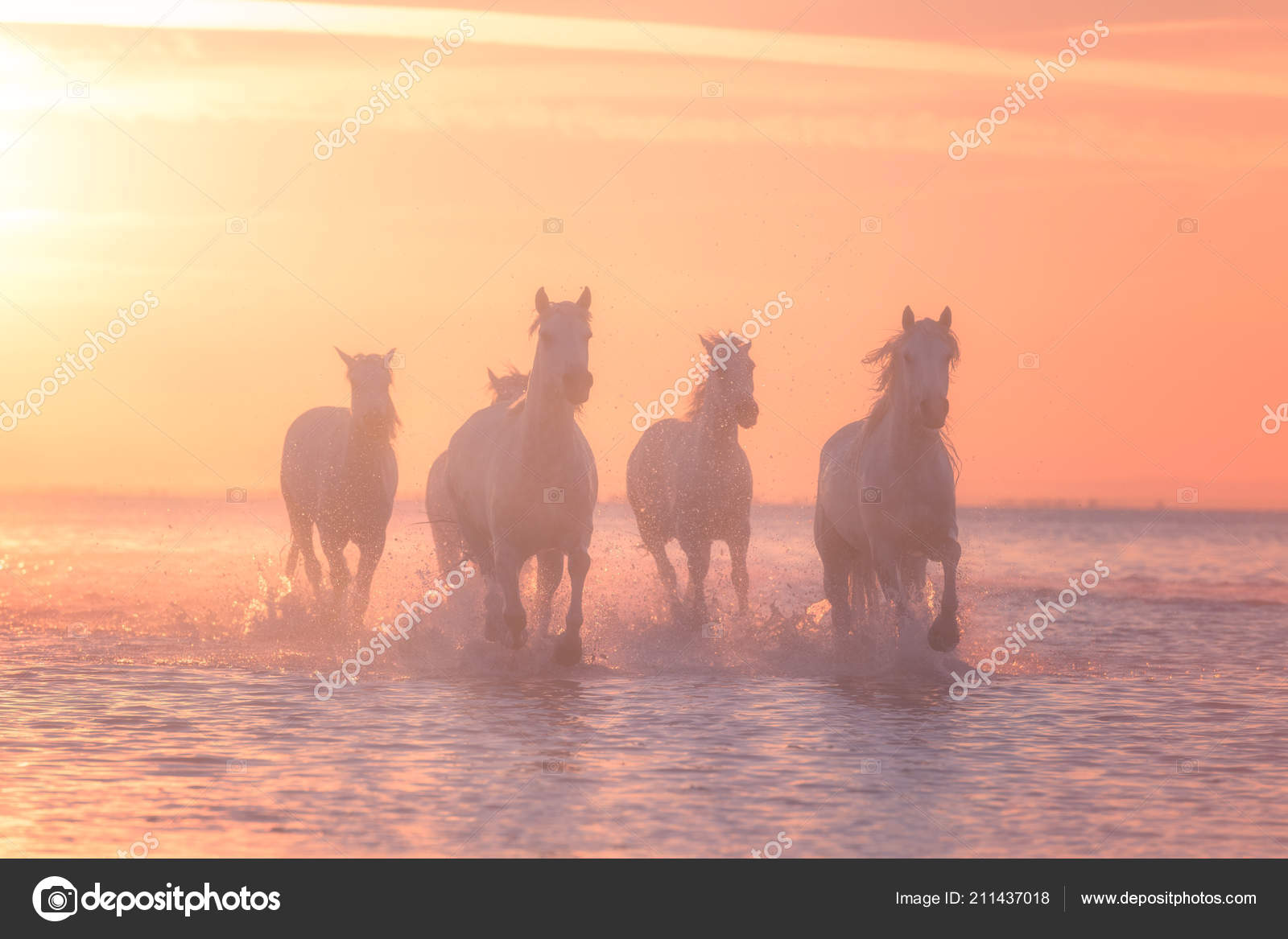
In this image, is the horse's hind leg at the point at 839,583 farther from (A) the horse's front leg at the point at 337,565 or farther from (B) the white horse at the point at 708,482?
(A) the horse's front leg at the point at 337,565

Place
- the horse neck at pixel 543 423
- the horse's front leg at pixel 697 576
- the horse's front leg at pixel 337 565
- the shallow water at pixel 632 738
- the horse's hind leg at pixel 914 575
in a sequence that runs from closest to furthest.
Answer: the shallow water at pixel 632 738 < the horse neck at pixel 543 423 < the horse's hind leg at pixel 914 575 < the horse's front leg at pixel 697 576 < the horse's front leg at pixel 337 565

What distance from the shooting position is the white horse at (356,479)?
1260 cm

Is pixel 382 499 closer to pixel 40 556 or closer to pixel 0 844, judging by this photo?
pixel 0 844

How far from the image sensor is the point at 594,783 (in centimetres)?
661

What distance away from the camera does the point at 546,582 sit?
11953 millimetres

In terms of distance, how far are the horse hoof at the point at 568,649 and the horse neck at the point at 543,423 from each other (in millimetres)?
1471

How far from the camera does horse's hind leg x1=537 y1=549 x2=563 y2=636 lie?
1183cm

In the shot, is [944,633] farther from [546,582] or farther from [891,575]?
[546,582]

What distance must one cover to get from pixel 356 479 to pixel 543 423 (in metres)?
3.46

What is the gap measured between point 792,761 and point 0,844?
3.89 metres

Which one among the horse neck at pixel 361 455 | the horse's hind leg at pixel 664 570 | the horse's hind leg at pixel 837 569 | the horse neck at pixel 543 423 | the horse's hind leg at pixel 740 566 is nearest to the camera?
the horse neck at pixel 543 423

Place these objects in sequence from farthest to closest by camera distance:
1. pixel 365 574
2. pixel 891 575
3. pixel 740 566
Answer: pixel 740 566 < pixel 365 574 < pixel 891 575
